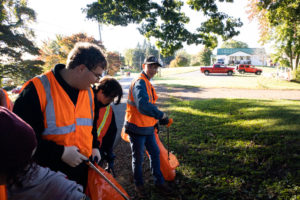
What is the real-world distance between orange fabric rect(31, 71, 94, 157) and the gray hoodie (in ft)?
1.40

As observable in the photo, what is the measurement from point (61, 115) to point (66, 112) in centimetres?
5

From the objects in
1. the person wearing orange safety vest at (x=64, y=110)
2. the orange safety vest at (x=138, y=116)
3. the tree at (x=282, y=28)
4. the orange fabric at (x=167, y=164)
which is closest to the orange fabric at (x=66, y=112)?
the person wearing orange safety vest at (x=64, y=110)

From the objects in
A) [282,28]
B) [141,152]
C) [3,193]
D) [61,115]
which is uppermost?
[282,28]

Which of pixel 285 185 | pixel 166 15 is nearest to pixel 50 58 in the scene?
pixel 166 15

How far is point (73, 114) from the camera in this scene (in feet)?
5.15

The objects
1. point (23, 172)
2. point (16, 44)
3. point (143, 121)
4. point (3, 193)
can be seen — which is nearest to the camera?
point (23, 172)

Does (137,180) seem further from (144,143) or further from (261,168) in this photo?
(261,168)

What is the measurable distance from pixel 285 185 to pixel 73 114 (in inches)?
139

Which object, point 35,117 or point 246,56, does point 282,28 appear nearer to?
point 35,117

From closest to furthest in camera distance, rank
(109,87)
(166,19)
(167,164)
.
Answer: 1. (109,87)
2. (167,164)
3. (166,19)

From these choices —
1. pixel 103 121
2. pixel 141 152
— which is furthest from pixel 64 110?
pixel 141 152

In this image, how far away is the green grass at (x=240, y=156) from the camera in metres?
3.01

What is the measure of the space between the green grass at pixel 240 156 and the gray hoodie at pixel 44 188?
238 centimetres

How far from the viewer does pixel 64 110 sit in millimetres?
1519
